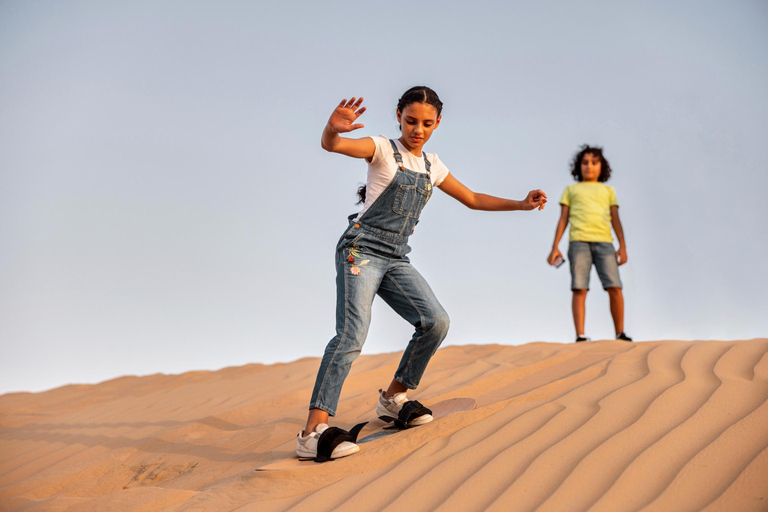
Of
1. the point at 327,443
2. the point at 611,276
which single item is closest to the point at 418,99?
the point at 327,443

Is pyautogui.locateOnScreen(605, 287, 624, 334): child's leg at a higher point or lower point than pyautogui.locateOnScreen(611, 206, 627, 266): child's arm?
lower

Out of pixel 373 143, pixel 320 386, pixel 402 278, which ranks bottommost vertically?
pixel 320 386

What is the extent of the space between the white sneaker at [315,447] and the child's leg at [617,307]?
379 cm

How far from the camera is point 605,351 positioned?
4.31m

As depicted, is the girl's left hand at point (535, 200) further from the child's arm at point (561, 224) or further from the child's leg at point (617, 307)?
the child's leg at point (617, 307)

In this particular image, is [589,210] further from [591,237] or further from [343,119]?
[343,119]

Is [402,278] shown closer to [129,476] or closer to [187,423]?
[129,476]

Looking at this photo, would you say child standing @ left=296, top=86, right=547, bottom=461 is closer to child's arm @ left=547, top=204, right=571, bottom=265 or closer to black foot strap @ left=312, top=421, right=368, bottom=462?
black foot strap @ left=312, top=421, right=368, bottom=462

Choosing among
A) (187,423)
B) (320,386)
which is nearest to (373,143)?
(320,386)

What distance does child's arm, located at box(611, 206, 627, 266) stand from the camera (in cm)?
625

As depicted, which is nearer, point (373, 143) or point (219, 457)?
point (373, 143)

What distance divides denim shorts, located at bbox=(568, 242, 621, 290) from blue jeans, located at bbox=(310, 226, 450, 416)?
3.04 meters

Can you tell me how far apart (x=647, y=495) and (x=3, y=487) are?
11.2 feet

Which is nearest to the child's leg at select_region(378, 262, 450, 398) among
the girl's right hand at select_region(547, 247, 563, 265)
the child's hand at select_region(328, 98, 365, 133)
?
the child's hand at select_region(328, 98, 365, 133)
